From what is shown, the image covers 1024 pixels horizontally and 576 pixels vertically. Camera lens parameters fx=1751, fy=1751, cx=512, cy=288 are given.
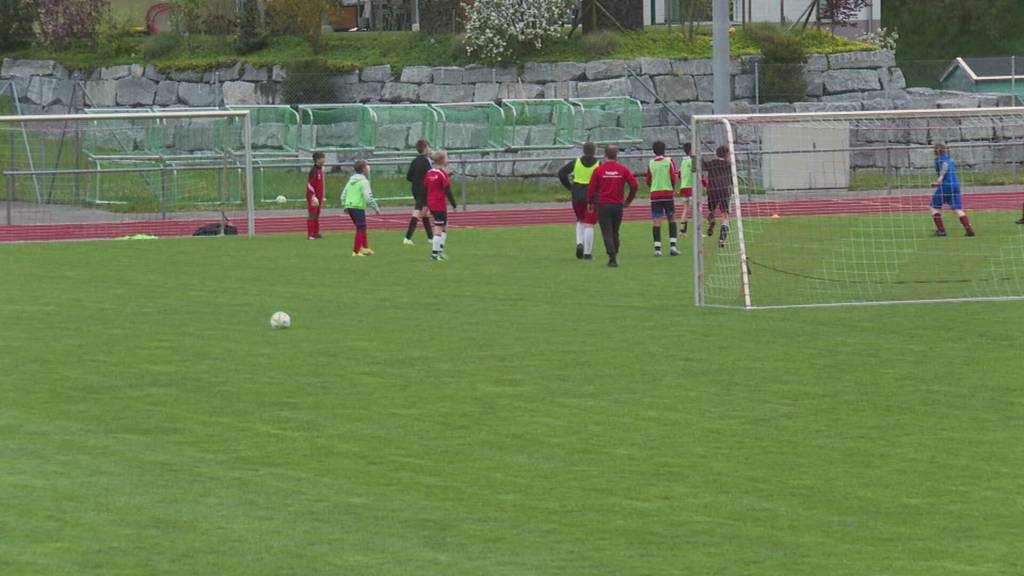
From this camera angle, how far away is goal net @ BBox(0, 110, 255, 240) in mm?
33781

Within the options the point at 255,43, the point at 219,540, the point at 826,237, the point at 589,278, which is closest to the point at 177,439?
the point at 219,540

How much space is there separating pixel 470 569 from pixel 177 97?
41.6m

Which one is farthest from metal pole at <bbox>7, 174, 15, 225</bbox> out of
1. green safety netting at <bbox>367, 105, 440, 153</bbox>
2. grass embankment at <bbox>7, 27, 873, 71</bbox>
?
grass embankment at <bbox>7, 27, 873, 71</bbox>

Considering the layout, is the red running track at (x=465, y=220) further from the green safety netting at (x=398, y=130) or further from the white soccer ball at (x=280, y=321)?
the white soccer ball at (x=280, y=321)

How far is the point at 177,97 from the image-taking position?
48.6m

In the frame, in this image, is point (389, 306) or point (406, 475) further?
point (389, 306)

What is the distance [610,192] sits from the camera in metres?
24.8

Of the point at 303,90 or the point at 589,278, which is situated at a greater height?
the point at 303,90

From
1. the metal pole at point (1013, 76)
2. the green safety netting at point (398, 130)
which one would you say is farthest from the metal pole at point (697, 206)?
the metal pole at point (1013, 76)

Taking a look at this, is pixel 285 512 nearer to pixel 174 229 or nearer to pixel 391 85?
pixel 174 229

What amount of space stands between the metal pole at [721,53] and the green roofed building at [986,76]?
16.4 m

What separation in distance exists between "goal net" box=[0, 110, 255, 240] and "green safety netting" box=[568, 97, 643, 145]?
319 inches

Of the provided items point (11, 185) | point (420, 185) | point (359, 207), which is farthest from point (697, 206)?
point (11, 185)

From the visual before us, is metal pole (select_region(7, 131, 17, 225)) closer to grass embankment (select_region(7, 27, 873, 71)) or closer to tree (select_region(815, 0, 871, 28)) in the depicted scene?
grass embankment (select_region(7, 27, 873, 71))
